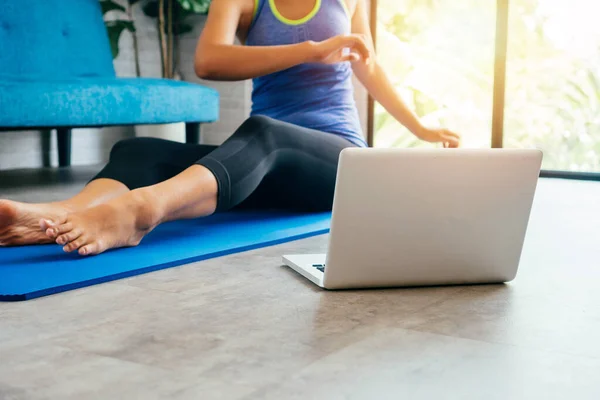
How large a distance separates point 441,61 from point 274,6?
7.25ft

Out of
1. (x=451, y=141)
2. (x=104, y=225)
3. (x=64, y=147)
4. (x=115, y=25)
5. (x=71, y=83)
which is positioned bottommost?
(x=64, y=147)

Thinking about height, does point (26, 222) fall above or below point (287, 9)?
below

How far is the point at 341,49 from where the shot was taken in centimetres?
156

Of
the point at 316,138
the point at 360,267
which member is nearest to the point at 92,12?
the point at 316,138

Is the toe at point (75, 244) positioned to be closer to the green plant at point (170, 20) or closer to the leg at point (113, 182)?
the leg at point (113, 182)

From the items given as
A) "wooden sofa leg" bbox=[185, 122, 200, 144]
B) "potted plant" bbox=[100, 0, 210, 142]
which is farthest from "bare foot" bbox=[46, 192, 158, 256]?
"potted plant" bbox=[100, 0, 210, 142]

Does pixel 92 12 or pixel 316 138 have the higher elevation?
pixel 92 12

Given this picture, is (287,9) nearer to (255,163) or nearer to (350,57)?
(350,57)

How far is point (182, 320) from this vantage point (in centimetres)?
96

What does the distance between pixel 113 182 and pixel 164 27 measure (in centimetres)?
274

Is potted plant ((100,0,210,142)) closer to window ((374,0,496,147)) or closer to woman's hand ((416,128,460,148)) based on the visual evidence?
window ((374,0,496,147))

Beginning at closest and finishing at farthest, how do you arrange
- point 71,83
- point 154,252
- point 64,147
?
1. point 154,252
2. point 71,83
3. point 64,147

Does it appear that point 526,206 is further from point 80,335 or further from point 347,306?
point 80,335

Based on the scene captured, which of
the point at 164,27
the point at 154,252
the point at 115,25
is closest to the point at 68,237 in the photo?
the point at 154,252
